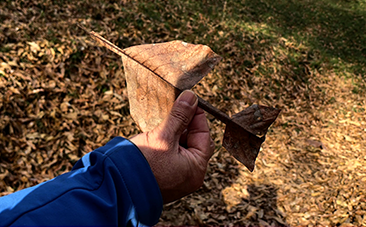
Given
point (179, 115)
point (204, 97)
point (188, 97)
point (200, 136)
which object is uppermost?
point (188, 97)

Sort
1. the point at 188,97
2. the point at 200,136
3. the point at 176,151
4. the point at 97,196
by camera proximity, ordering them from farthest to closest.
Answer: the point at 200,136 → the point at 176,151 → the point at 188,97 → the point at 97,196

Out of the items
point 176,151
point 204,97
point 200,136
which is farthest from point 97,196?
point 204,97

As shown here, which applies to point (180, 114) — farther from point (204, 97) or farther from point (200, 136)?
point (204, 97)

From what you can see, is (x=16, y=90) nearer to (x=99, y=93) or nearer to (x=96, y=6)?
(x=99, y=93)

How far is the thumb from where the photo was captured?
3.78 feet

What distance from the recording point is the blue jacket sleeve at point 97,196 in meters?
0.84

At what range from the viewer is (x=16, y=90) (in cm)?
328

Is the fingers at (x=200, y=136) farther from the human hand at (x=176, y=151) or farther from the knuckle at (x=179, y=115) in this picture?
the knuckle at (x=179, y=115)

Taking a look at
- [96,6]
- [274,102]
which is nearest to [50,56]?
[96,6]

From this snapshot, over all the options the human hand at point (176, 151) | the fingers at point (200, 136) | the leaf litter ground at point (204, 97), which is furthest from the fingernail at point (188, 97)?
the leaf litter ground at point (204, 97)

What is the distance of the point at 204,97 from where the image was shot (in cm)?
489

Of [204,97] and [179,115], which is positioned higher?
[179,115]

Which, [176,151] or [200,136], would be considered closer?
[176,151]

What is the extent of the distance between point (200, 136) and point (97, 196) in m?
0.69
